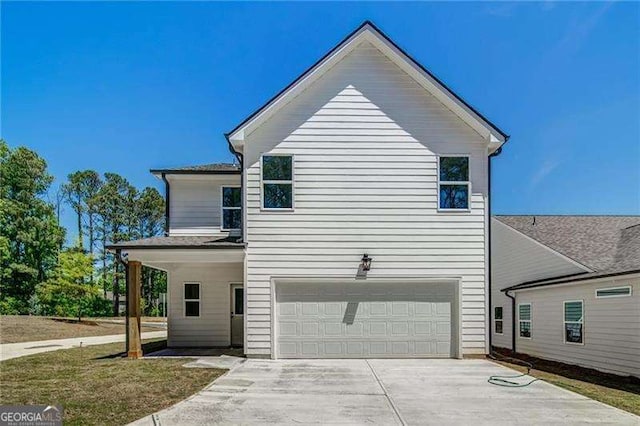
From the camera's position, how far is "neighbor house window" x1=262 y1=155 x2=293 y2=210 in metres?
11.6

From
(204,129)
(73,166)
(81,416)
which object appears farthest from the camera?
(73,166)

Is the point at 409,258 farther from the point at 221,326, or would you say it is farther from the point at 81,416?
the point at 81,416

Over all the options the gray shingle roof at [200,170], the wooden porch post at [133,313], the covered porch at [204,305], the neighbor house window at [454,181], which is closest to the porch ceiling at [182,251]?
the wooden porch post at [133,313]

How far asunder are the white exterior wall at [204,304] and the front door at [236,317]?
0.42 feet

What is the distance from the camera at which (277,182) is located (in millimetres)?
11602

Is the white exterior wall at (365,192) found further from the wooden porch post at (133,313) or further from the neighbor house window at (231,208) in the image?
the wooden porch post at (133,313)

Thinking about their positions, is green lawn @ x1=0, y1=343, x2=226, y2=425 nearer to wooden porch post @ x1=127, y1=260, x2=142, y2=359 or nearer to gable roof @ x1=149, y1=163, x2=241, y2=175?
wooden porch post @ x1=127, y1=260, x2=142, y2=359

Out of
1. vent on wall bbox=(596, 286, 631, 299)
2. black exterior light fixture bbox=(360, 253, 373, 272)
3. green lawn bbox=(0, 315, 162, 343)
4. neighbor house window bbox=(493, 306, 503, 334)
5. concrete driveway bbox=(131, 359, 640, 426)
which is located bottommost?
green lawn bbox=(0, 315, 162, 343)

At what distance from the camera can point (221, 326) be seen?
1402 centimetres

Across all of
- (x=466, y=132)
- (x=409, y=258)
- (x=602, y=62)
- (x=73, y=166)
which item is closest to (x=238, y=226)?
(x=409, y=258)

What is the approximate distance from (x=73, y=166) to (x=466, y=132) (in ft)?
137

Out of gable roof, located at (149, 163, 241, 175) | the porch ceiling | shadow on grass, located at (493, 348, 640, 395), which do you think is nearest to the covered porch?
the porch ceiling

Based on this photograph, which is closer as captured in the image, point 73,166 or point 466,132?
point 466,132

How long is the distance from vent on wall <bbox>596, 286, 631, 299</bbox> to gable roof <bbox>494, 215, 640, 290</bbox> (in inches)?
15.7
